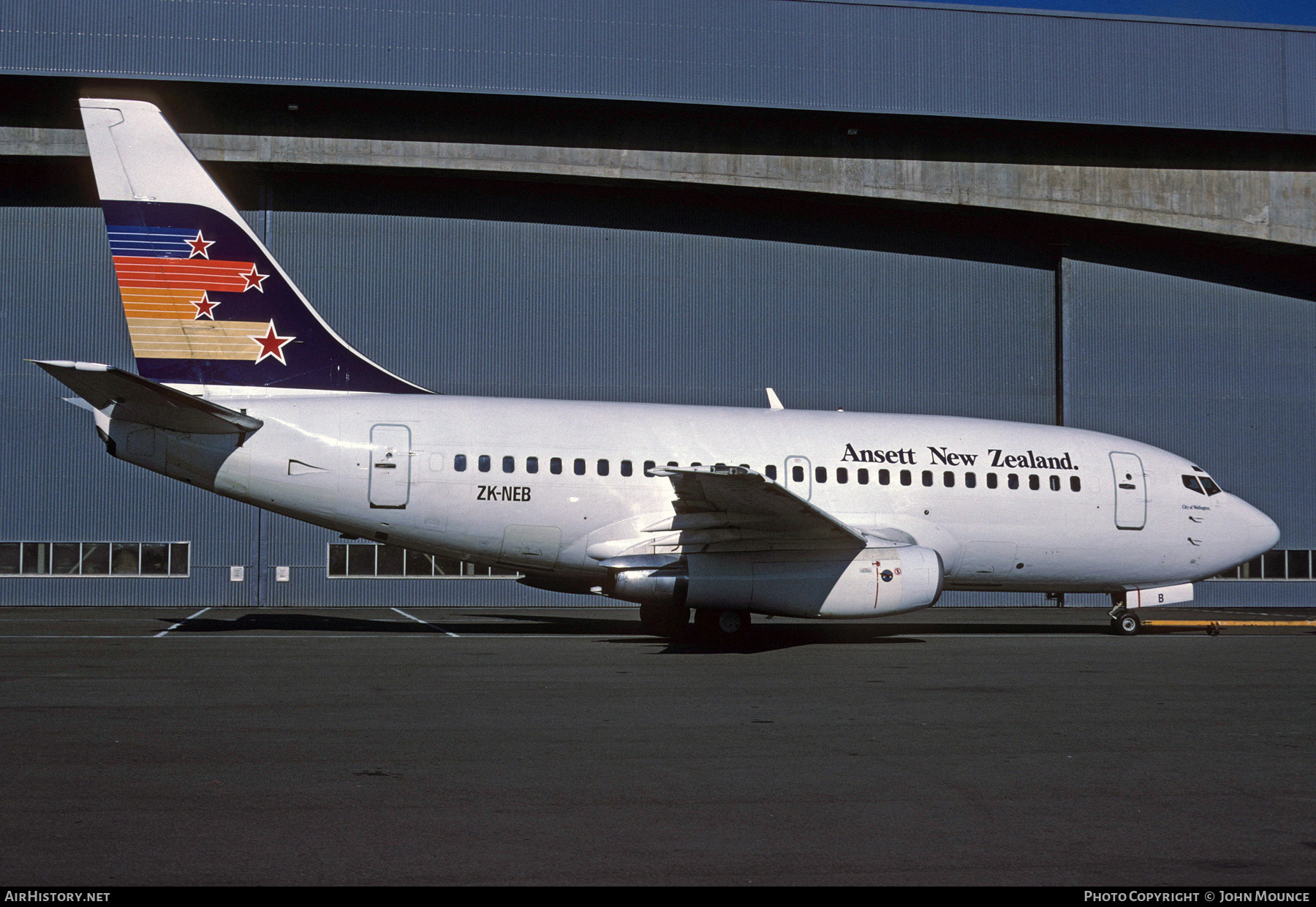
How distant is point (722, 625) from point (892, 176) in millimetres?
14889

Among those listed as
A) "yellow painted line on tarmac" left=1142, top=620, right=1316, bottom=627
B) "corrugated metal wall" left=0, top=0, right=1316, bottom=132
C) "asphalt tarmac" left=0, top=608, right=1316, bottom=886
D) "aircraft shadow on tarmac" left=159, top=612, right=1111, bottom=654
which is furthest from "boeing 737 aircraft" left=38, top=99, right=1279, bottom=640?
"corrugated metal wall" left=0, top=0, right=1316, bottom=132

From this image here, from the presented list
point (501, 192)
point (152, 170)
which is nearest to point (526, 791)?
point (152, 170)

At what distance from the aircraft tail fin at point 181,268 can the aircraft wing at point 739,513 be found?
5934 millimetres

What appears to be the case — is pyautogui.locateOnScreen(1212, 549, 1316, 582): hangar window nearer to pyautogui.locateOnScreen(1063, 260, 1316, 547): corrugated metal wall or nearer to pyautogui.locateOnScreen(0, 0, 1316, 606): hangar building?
pyautogui.locateOnScreen(0, 0, 1316, 606): hangar building

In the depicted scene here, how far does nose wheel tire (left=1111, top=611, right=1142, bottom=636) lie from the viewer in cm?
1798

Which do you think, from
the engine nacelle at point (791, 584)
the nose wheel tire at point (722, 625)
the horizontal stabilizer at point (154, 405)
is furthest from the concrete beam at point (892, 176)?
the engine nacelle at point (791, 584)

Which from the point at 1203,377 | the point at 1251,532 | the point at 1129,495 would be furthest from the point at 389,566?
the point at 1203,377

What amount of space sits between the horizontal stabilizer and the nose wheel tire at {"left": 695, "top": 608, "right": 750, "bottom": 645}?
6797 millimetres

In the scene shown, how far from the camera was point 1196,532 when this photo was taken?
703 inches

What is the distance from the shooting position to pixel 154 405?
14.1m

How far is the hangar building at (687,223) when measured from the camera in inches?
939

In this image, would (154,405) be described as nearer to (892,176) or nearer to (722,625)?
(722,625)

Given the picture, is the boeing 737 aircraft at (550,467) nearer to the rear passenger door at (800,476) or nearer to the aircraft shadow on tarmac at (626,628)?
the rear passenger door at (800,476)
